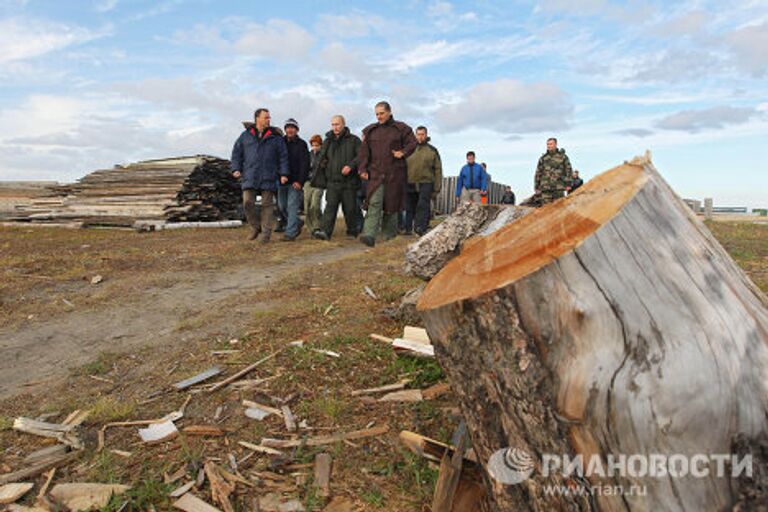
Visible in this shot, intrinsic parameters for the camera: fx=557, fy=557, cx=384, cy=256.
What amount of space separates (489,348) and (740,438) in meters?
0.92

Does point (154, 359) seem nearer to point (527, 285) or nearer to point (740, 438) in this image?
point (527, 285)

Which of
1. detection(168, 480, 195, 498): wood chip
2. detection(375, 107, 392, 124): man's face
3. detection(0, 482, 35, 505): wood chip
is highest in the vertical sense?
detection(375, 107, 392, 124): man's face

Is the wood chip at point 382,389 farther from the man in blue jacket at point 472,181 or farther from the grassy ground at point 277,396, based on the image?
the man in blue jacket at point 472,181

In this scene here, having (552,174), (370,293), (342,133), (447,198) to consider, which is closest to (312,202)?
(342,133)

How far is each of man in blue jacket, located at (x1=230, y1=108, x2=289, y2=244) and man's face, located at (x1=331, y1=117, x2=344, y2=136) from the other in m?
1.09

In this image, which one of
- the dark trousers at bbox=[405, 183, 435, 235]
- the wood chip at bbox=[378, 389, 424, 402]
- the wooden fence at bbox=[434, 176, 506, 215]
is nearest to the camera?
the wood chip at bbox=[378, 389, 424, 402]

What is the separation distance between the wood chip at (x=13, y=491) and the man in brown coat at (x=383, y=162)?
8.20 meters

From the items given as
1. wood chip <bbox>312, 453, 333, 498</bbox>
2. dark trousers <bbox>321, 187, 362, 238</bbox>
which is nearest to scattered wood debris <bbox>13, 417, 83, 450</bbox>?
wood chip <bbox>312, 453, 333, 498</bbox>

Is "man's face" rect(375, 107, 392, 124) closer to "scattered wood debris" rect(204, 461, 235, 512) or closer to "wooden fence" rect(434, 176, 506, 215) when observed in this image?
"scattered wood debris" rect(204, 461, 235, 512)

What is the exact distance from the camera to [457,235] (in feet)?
19.2

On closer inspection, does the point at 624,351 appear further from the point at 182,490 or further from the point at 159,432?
the point at 159,432

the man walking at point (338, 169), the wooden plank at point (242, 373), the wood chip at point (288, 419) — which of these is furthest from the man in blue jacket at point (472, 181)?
the wood chip at point (288, 419)

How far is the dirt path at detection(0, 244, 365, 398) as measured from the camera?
4.94 m

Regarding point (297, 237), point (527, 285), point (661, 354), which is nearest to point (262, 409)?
point (527, 285)
